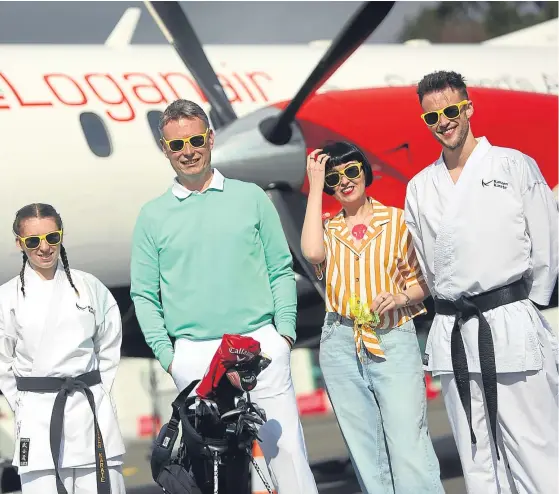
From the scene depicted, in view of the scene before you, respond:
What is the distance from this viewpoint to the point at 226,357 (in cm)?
340

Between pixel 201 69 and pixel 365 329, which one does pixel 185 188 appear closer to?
pixel 365 329

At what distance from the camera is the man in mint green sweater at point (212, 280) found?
365 centimetres

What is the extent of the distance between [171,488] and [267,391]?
1.73 ft

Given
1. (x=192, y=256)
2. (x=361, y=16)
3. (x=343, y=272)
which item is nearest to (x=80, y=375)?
(x=192, y=256)

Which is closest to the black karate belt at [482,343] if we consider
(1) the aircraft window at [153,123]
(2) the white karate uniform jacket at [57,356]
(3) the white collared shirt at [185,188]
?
(3) the white collared shirt at [185,188]

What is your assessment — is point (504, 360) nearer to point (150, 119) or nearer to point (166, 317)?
point (166, 317)

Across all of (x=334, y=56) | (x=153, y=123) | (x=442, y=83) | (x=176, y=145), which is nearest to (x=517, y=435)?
(x=442, y=83)

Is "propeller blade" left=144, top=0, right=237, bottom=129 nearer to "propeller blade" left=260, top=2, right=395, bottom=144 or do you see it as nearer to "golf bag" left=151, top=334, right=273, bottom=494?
"propeller blade" left=260, top=2, right=395, bottom=144

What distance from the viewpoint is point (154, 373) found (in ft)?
34.2

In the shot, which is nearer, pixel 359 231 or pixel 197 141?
pixel 197 141

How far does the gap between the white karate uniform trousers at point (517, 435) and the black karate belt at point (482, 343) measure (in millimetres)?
33

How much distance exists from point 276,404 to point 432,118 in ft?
4.38

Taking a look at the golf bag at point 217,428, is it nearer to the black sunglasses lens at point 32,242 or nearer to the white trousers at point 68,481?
the white trousers at point 68,481

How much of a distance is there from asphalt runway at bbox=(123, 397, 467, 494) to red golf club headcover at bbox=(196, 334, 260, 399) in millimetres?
3496
